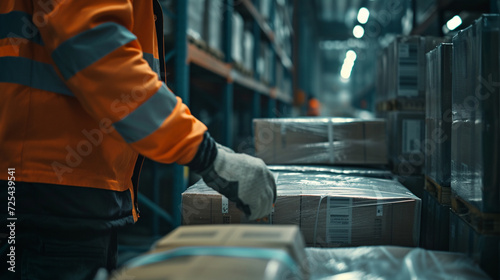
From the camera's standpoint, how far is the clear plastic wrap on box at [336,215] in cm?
147

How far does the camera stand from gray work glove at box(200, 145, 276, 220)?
1189mm

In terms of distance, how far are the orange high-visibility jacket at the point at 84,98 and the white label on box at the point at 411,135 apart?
1.64 meters

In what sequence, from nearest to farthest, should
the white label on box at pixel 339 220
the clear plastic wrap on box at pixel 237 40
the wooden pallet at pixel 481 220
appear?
the wooden pallet at pixel 481 220
the white label on box at pixel 339 220
the clear plastic wrap on box at pixel 237 40

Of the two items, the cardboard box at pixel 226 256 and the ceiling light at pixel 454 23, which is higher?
the ceiling light at pixel 454 23

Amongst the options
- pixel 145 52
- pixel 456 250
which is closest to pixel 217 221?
pixel 145 52

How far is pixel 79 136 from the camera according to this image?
126cm

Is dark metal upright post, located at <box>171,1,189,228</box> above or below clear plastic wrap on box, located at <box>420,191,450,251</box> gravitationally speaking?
above

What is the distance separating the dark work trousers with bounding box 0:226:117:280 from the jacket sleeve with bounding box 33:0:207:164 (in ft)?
1.47

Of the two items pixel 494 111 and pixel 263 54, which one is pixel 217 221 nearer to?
pixel 494 111

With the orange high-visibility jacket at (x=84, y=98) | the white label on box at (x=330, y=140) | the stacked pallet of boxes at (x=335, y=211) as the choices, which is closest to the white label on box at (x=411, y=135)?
the white label on box at (x=330, y=140)

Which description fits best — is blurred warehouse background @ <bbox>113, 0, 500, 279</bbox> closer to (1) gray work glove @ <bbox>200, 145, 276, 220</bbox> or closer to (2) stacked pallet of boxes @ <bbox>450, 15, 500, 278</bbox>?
(2) stacked pallet of boxes @ <bbox>450, 15, 500, 278</bbox>

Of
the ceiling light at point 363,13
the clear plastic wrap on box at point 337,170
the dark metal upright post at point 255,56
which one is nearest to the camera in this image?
the clear plastic wrap on box at point 337,170

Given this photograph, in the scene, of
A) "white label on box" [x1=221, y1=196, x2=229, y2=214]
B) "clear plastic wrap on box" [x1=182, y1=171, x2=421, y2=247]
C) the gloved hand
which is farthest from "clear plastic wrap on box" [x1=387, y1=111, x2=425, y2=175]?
the gloved hand

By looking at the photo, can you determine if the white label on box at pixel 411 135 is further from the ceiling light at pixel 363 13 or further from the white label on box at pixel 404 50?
the ceiling light at pixel 363 13
